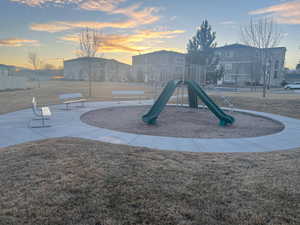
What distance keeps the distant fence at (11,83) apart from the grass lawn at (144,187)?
85.3ft

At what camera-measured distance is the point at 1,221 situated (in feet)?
7.93

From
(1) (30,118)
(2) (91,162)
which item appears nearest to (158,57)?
(1) (30,118)

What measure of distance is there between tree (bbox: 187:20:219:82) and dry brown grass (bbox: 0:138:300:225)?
3694cm

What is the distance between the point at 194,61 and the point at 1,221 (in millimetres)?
40466

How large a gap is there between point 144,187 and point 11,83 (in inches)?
1200

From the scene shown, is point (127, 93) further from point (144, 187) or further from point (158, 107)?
point (144, 187)

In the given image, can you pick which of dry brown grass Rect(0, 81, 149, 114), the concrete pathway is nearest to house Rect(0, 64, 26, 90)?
dry brown grass Rect(0, 81, 149, 114)

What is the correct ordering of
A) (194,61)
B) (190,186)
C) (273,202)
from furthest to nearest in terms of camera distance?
(194,61) < (190,186) < (273,202)

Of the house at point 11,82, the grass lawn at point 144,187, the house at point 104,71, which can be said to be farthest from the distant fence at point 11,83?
the house at point 104,71

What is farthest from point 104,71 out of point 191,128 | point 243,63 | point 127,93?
point 191,128

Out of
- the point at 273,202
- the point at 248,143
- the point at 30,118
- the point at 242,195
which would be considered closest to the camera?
the point at 273,202

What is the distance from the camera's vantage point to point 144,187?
322 cm

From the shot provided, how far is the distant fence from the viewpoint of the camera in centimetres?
2525

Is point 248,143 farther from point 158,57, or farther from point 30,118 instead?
point 158,57
